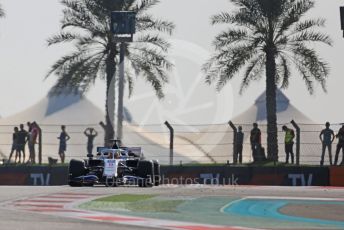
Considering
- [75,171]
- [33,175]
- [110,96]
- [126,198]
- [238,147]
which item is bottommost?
[126,198]

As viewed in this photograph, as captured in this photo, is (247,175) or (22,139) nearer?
(247,175)

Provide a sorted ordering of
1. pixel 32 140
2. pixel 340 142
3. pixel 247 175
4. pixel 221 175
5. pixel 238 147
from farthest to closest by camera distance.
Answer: pixel 32 140
pixel 238 147
pixel 221 175
pixel 247 175
pixel 340 142

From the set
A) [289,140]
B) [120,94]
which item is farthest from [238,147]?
[120,94]

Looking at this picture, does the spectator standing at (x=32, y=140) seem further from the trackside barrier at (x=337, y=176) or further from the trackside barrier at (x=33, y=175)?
the trackside barrier at (x=337, y=176)

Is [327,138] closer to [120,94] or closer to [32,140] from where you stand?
[120,94]

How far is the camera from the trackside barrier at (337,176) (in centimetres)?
2622

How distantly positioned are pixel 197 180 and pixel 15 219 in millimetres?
15681

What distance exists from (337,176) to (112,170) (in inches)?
290

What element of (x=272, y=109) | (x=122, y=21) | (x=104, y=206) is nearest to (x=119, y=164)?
(x=104, y=206)

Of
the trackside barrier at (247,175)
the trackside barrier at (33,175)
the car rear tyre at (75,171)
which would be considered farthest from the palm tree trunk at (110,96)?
the car rear tyre at (75,171)

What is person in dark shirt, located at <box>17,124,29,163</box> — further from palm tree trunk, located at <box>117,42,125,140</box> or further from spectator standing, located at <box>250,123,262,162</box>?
spectator standing, located at <box>250,123,262,162</box>

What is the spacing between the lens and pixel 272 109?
34031 mm

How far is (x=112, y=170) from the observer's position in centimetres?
2270

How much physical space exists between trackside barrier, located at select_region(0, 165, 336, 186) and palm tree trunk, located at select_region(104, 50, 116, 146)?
643 cm
